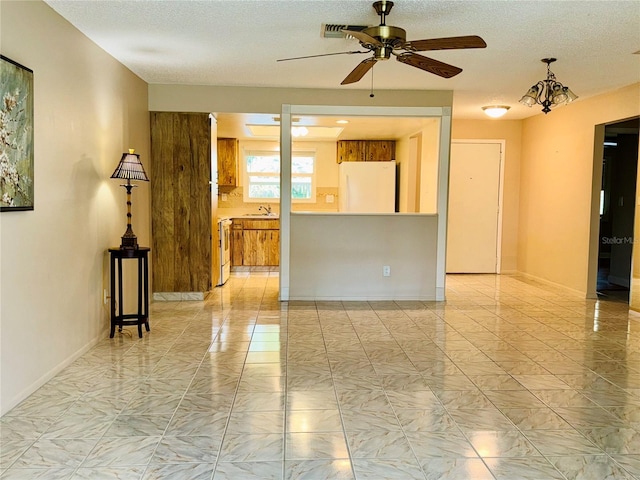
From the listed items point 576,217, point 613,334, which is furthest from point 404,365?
point 576,217

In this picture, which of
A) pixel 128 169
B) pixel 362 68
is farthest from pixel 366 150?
pixel 128 169

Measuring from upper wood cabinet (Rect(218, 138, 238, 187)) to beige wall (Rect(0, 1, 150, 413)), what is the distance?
3.22 meters

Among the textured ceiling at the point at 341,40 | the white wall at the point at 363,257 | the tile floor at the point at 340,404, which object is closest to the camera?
the tile floor at the point at 340,404

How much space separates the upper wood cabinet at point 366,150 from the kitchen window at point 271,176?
0.76 m

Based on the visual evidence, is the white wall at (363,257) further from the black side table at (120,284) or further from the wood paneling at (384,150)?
the wood paneling at (384,150)

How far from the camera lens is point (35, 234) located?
2.71m

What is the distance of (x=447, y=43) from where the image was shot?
2.72 meters

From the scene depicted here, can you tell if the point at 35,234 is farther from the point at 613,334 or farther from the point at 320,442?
the point at 613,334

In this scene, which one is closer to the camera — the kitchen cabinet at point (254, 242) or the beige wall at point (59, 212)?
the beige wall at point (59, 212)

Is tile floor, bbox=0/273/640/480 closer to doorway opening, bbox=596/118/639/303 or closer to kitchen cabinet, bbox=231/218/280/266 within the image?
doorway opening, bbox=596/118/639/303

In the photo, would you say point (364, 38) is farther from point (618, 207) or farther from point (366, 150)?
point (618, 207)

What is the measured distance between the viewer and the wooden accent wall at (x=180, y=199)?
199 inches

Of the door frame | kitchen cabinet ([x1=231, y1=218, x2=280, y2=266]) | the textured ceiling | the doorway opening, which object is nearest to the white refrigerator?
the door frame

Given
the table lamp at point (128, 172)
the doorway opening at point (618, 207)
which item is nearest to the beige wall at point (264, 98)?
the table lamp at point (128, 172)
